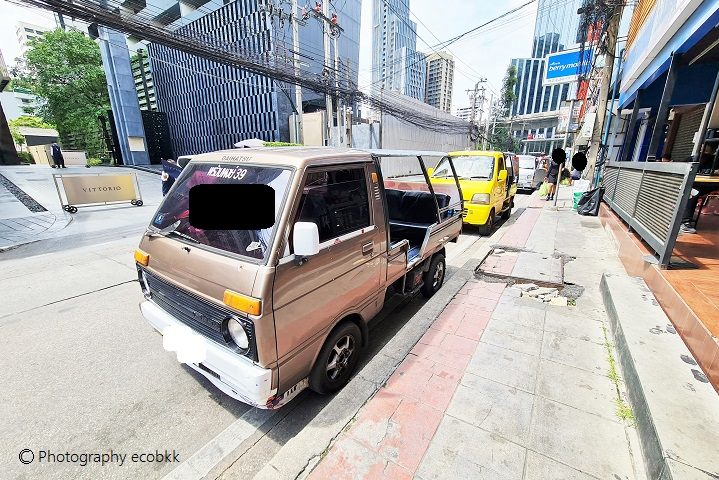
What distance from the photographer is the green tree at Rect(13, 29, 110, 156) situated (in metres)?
25.4

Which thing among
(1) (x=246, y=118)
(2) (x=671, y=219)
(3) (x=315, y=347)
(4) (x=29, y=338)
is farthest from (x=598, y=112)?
(1) (x=246, y=118)

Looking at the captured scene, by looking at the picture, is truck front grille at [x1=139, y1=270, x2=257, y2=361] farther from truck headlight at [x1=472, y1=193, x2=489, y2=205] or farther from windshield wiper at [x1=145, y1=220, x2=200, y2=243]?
truck headlight at [x1=472, y1=193, x2=489, y2=205]

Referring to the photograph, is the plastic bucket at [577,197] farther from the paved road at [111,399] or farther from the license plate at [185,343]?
the license plate at [185,343]

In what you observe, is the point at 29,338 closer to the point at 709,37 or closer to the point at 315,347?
the point at 315,347

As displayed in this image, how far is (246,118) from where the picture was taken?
29969 mm

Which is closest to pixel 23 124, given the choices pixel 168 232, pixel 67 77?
pixel 67 77

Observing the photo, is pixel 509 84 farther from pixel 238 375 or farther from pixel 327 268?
pixel 238 375

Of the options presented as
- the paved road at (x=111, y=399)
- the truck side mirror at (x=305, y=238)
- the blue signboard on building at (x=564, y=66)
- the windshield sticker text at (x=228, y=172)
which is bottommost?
the paved road at (x=111, y=399)

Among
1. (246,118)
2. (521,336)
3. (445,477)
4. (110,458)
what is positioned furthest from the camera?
(246,118)

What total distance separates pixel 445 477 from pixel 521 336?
1929 mm

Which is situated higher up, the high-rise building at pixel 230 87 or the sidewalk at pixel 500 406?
the high-rise building at pixel 230 87

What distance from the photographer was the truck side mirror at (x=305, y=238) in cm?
180

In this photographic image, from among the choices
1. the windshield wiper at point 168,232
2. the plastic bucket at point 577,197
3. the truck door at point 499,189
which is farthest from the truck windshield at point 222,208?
the plastic bucket at point 577,197

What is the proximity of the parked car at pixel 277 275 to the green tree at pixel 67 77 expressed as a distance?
36.2m
